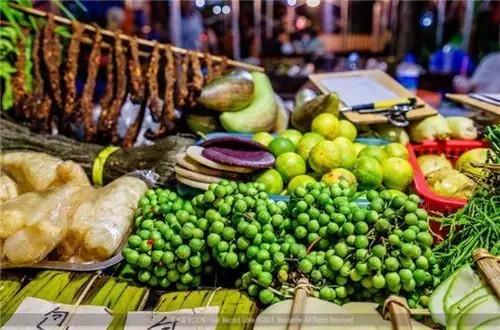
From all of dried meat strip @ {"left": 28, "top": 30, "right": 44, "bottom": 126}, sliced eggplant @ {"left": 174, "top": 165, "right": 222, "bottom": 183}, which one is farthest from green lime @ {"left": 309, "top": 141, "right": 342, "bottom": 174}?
dried meat strip @ {"left": 28, "top": 30, "right": 44, "bottom": 126}

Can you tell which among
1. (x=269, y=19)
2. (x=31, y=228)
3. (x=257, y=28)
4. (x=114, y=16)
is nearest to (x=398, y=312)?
(x=31, y=228)

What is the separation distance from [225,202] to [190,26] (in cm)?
645

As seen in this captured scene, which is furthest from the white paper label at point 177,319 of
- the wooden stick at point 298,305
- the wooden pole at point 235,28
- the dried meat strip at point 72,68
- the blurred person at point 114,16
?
the wooden pole at point 235,28

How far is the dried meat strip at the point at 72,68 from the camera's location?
101 inches

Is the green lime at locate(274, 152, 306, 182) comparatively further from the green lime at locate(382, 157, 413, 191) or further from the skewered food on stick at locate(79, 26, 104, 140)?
the skewered food on stick at locate(79, 26, 104, 140)

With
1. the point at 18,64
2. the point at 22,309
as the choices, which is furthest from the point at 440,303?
the point at 18,64

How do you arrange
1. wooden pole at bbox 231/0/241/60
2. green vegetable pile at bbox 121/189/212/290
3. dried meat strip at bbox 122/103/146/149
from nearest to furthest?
green vegetable pile at bbox 121/189/212/290, dried meat strip at bbox 122/103/146/149, wooden pole at bbox 231/0/241/60

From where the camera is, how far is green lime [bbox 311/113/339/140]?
2244 mm

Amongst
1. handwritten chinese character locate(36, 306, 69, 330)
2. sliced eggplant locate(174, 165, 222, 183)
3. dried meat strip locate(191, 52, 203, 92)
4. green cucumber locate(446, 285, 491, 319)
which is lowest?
handwritten chinese character locate(36, 306, 69, 330)

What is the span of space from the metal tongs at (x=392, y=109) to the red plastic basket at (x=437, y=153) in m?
0.14

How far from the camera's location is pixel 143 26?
8.68 m

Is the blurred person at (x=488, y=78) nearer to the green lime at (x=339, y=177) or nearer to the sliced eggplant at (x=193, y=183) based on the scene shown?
the green lime at (x=339, y=177)

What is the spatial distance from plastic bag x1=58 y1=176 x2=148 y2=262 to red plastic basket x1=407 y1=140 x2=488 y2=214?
3.63ft

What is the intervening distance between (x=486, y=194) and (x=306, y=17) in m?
10.3
